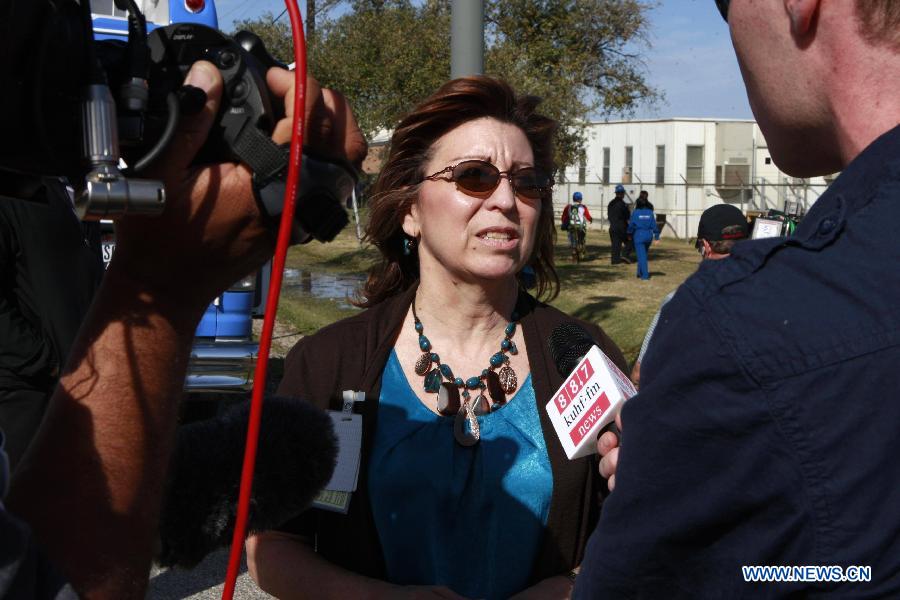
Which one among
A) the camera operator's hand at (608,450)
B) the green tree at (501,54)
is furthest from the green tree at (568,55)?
the camera operator's hand at (608,450)

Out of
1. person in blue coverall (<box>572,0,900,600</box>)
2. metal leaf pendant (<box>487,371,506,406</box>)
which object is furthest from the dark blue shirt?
metal leaf pendant (<box>487,371,506,406</box>)

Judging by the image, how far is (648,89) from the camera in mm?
22969

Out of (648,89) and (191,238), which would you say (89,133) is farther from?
(648,89)

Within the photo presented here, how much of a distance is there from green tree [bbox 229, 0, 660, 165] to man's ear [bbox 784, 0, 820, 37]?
1298 cm

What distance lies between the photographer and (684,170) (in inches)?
1518

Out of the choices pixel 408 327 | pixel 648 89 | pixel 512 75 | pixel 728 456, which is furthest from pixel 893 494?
pixel 648 89

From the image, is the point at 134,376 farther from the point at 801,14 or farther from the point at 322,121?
the point at 801,14

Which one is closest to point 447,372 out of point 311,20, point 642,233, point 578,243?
point 642,233

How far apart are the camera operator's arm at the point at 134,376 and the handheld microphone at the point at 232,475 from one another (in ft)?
0.71

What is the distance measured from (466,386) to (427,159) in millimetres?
800

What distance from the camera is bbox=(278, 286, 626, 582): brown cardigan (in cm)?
261

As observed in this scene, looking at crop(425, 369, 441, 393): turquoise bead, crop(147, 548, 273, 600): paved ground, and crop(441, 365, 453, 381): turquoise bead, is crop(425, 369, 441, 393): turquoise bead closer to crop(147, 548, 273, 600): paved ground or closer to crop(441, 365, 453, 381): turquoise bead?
crop(441, 365, 453, 381): turquoise bead

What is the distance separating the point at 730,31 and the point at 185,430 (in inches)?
42.6

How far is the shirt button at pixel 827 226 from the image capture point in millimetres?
1154
